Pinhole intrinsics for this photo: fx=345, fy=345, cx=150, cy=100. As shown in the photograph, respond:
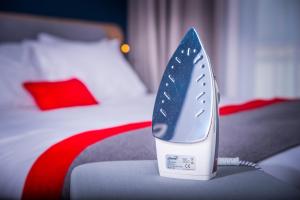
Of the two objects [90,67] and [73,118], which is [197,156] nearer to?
[73,118]

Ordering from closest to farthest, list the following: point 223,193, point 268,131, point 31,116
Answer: point 223,193, point 268,131, point 31,116

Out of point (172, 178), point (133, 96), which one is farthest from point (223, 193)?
point (133, 96)

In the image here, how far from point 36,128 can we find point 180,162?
27.8 inches

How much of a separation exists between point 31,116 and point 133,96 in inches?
35.2

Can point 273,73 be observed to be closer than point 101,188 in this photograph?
No

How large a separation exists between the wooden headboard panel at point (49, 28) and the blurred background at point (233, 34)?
0.22 meters

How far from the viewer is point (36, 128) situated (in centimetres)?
118

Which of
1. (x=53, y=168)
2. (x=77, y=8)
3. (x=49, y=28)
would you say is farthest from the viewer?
(x=77, y=8)

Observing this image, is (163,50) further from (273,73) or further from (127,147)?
(127,147)

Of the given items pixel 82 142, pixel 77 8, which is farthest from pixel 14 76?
pixel 77 8

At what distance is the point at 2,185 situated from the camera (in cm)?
92

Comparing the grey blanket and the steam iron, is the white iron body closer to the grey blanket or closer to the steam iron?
the steam iron

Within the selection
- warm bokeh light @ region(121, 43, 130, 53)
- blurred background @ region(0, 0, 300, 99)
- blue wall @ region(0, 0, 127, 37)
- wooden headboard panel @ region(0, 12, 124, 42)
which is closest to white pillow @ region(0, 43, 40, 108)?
wooden headboard panel @ region(0, 12, 124, 42)

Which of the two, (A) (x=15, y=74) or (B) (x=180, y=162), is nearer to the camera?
(B) (x=180, y=162)
